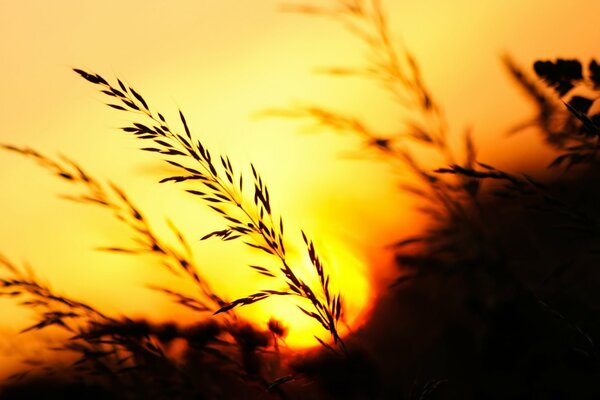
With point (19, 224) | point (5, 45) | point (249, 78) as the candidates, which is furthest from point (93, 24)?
point (19, 224)

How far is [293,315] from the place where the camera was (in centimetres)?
152

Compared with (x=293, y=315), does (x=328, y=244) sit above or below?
above

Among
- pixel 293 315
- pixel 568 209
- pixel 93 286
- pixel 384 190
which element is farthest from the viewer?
pixel 93 286

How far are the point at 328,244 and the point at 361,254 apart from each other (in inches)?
3.8

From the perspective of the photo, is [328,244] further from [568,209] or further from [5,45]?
A: [5,45]

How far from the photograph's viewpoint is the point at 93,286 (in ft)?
5.79

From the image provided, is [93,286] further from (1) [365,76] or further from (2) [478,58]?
(2) [478,58]

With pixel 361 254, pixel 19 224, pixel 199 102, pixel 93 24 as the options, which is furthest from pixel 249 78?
pixel 19 224

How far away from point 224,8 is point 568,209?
1.06 meters

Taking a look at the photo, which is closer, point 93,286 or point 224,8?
point 224,8

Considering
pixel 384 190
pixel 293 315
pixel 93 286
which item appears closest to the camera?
pixel 293 315

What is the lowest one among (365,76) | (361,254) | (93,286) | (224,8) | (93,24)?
(361,254)

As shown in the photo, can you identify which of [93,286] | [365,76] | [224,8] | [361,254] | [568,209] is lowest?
[568,209]

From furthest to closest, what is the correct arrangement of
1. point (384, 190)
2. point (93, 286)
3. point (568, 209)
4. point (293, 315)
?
point (93, 286) → point (384, 190) → point (293, 315) → point (568, 209)
